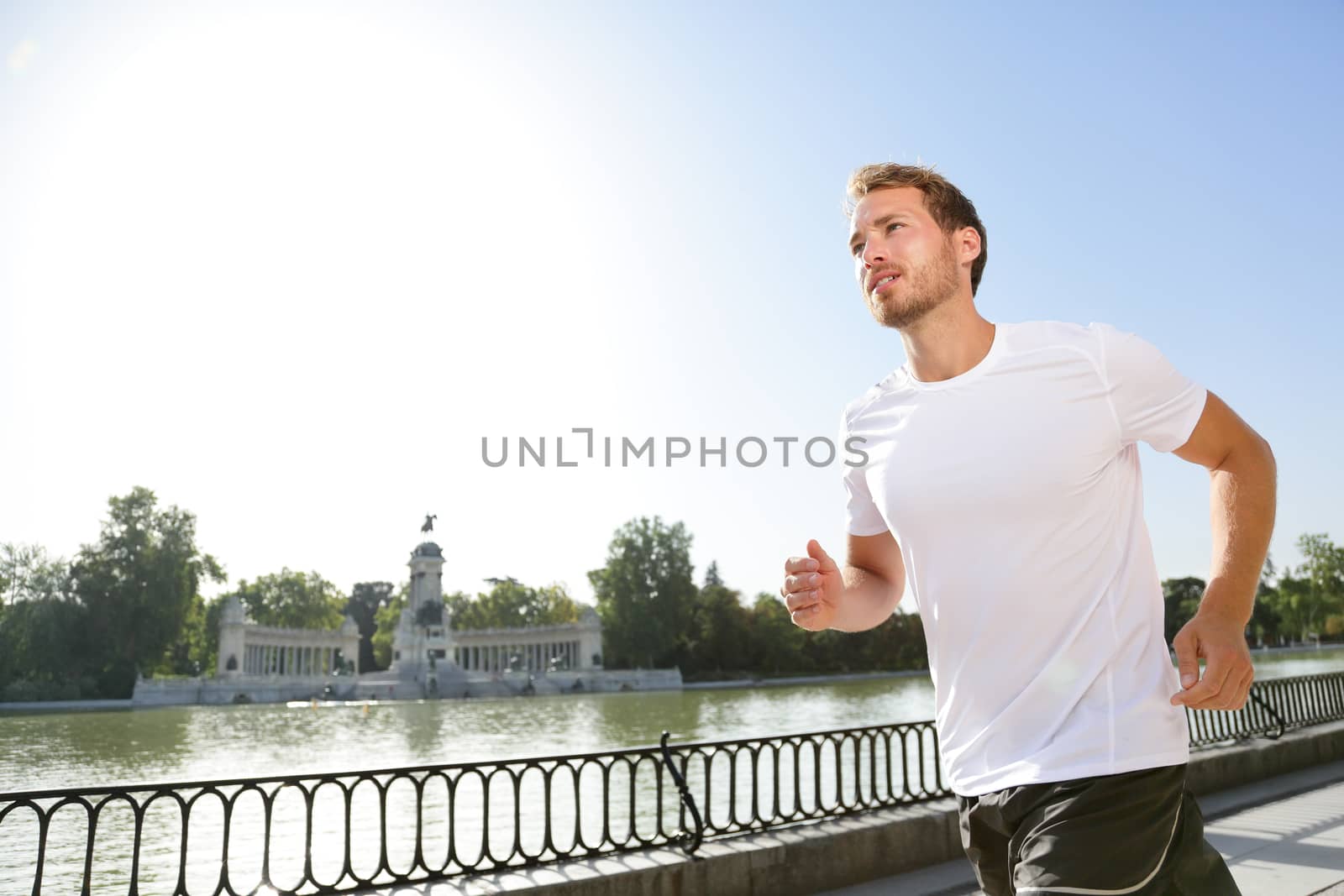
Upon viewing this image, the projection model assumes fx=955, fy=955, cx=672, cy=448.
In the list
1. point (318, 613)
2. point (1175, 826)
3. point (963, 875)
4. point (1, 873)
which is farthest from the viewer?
point (318, 613)

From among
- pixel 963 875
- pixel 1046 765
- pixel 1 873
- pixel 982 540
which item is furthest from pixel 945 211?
pixel 1 873

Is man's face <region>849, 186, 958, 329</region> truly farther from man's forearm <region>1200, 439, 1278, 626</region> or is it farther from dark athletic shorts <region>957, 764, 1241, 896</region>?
dark athletic shorts <region>957, 764, 1241, 896</region>

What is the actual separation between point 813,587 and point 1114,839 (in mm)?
769

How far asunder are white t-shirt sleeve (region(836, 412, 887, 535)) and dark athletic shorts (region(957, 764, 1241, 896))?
741 mm

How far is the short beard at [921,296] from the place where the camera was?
2080mm

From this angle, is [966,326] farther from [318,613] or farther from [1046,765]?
[318,613]

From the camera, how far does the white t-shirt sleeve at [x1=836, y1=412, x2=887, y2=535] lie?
2.37 m

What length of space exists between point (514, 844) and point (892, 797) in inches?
112

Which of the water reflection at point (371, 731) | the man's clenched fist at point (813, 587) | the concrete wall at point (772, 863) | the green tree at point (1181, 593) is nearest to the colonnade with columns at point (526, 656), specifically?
the water reflection at point (371, 731)

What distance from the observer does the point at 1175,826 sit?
175cm

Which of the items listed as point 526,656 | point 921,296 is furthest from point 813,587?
point 526,656

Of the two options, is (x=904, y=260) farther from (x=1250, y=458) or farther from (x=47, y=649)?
(x=47, y=649)

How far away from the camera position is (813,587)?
7.14 ft

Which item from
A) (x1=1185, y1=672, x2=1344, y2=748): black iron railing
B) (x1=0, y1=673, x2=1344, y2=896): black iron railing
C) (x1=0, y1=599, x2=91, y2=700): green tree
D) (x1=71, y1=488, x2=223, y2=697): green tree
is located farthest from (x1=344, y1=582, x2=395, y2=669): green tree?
(x1=1185, y1=672, x2=1344, y2=748): black iron railing
